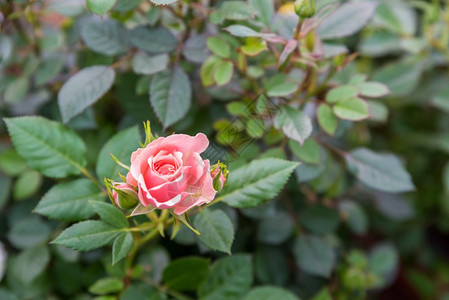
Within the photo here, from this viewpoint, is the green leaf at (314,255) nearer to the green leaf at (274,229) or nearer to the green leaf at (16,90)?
the green leaf at (274,229)

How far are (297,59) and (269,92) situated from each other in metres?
0.06

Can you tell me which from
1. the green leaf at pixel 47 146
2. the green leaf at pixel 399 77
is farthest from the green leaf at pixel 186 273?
the green leaf at pixel 399 77

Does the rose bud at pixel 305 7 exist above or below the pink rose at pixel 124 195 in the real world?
above

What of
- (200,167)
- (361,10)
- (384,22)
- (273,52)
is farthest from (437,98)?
(200,167)

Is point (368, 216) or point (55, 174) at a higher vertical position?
point (55, 174)

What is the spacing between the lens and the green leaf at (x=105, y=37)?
73cm

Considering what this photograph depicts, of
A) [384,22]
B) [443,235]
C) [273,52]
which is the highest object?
[273,52]

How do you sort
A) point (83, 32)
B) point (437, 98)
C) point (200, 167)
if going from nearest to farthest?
1. point (200, 167)
2. point (83, 32)
3. point (437, 98)

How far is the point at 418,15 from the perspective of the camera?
1.30m

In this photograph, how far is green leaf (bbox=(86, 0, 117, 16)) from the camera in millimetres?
561

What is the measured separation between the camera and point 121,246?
1.70ft

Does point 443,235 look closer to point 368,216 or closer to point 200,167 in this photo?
point 368,216

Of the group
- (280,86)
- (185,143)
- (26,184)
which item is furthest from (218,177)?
(26,184)

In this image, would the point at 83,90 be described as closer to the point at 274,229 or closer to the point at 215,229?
the point at 215,229
